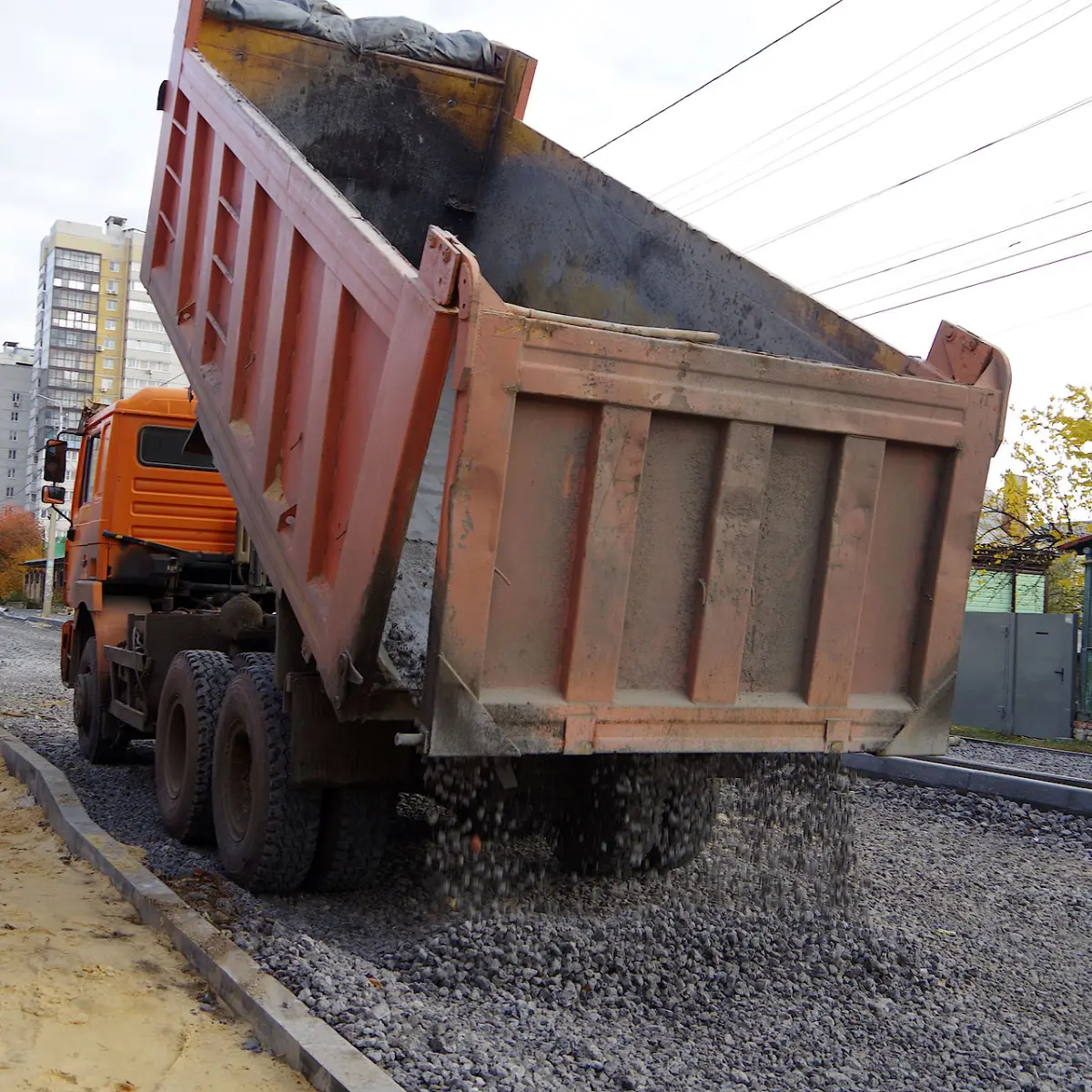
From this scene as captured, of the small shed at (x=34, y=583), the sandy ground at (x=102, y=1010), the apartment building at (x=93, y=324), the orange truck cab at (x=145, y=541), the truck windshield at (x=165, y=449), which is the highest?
the apartment building at (x=93, y=324)

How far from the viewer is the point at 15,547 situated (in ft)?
235

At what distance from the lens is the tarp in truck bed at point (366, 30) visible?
6.79m

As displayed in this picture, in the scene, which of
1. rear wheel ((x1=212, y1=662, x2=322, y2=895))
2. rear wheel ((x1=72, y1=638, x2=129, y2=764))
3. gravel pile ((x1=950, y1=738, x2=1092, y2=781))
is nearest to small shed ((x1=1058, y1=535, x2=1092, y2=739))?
gravel pile ((x1=950, y1=738, x2=1092, y2=781))

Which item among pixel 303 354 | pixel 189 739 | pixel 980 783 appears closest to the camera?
pixel 303 354

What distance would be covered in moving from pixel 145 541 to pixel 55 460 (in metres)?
1.56

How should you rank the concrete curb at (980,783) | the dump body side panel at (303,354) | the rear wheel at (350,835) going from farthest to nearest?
the concrete curb at (980,783), the rear wheel at (350,835), the dump body side panel at (303,354)

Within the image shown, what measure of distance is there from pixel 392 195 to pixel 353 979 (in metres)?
4.96

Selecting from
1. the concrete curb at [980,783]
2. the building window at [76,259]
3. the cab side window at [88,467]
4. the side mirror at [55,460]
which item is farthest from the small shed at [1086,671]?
the building window at [76,259]

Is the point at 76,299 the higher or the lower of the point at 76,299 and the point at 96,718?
the higher

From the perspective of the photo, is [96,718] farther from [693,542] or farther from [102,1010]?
[693,542]

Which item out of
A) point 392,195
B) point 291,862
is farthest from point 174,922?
point 392,195

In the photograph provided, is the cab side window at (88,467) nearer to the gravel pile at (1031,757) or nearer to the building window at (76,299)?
the gravel pile at (1031,757)

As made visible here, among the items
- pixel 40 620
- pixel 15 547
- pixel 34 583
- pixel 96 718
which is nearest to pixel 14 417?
pixel 15 547

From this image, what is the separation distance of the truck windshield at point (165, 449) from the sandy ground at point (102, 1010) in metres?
4.06
